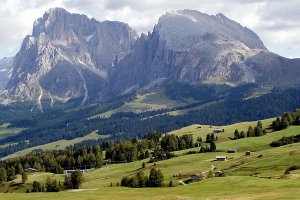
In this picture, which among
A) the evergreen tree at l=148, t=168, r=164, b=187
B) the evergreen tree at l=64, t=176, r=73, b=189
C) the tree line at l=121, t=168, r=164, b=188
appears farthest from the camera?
the evergreen tree at l=64, t=176, r=73, b=189

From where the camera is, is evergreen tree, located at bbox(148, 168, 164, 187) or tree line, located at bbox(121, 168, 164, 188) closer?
evergreen tree, located at bbox(148, 168, 164, 187)

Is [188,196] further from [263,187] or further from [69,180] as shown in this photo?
[69,180]

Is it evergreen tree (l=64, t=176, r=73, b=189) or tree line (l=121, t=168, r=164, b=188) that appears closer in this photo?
tree line (l=121, t=168, r=164, b=188)

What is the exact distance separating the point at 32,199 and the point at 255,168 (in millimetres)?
73673

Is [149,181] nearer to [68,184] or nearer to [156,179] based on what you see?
[156,179]

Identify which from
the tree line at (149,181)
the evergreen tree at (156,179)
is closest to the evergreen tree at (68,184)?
the tree line at (149,181)

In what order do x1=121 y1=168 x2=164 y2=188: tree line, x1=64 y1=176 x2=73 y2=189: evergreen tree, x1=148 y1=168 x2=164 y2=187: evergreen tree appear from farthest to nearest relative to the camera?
1. x1=64 y1=176 x2=73 y2=189: evergreen tree
2. x1=121 y1=168 x2=164 y2=188: tree line
3. x1=148 y1=168 x2=164 y2=187: evergreen tree

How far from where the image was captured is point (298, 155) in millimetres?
161125

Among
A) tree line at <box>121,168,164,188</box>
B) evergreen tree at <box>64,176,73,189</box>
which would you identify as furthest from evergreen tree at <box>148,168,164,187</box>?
evergreen tree at <box>64,176,73,189</box>

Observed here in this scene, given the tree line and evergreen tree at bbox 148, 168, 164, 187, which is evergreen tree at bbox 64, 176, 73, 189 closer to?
the tree line

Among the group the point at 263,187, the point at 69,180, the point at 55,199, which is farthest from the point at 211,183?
the point at 69,180

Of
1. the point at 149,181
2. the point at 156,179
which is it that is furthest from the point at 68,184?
the point at 156,179

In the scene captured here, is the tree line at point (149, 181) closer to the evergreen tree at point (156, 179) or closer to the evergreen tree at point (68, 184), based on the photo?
the evergreen tree at point (156, 179)

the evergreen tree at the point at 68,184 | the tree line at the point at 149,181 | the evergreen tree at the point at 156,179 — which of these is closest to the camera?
the evergreen tree at the point at 156,179
